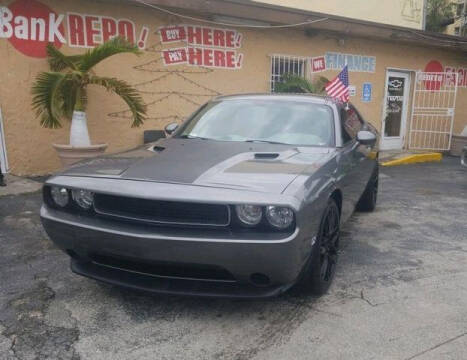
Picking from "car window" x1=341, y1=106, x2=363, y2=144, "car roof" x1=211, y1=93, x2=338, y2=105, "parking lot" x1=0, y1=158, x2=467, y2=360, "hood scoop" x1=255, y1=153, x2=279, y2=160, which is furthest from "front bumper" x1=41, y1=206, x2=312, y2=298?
"car roof" x1=211, y1=93, x2=338, y2=105

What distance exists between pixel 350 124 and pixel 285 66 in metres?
5.44

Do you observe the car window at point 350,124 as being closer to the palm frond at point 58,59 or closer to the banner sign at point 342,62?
the palm frond at point 58,59

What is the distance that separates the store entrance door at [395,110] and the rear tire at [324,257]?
922 cm

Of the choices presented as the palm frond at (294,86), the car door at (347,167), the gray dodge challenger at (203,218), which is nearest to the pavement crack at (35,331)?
the gray dodge challenger at (203,218)

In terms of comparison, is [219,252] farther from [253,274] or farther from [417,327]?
[417,327]

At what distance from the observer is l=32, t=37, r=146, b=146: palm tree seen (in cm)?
607

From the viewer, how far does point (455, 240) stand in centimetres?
466

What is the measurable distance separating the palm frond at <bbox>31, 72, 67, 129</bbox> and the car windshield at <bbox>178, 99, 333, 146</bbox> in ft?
8.83

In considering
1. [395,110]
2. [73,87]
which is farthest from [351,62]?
[73,87]

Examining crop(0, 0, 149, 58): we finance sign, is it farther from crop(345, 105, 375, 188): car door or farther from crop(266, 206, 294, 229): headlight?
crop(266, 206, 294, 229): headlight

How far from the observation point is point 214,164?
2.99 metres

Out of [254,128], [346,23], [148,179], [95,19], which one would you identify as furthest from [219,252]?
[346,23]

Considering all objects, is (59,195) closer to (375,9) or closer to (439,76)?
(439,76)

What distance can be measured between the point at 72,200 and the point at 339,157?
2.08 metres
